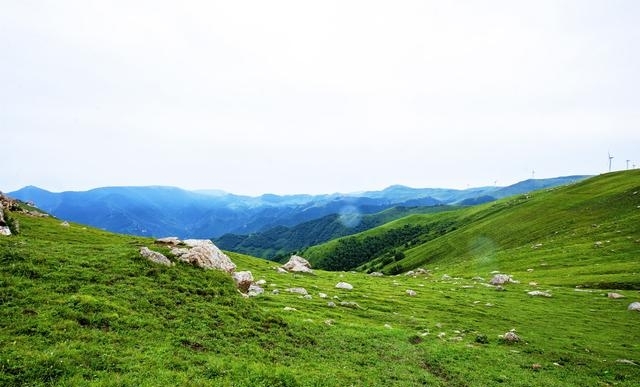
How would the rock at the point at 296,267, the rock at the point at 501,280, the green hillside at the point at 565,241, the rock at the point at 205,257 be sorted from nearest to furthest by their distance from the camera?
1. the rock at the point at 205,257
2. the rock at the point at 501,280
3. the rock at the point at 296,267
4. the green hillside at the point at 565,241

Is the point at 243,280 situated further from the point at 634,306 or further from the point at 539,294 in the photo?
the point at 634,306

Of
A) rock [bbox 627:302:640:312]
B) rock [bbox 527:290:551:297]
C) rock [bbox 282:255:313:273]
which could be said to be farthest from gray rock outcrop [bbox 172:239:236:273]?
rock [bbox 627:302:640:312]

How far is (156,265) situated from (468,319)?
118 ft

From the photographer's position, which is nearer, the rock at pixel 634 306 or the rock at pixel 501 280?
the rock at pixel 634 306

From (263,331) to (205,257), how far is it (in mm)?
12128

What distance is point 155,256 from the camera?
110 feet

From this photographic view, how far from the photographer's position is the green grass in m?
19.9

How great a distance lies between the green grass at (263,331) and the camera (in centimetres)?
1992

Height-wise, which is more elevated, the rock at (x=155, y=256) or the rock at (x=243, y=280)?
the rock at (x=155, y=256)

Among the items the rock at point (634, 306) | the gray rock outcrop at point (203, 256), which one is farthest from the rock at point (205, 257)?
the rock at point (634, 306)

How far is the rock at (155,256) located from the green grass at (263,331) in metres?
0.75

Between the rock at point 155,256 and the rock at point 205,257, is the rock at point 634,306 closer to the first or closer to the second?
the rock at point 205,257

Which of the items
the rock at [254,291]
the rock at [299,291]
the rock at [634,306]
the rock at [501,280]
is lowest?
the rock at [501,280]

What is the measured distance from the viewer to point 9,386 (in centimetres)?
1600
